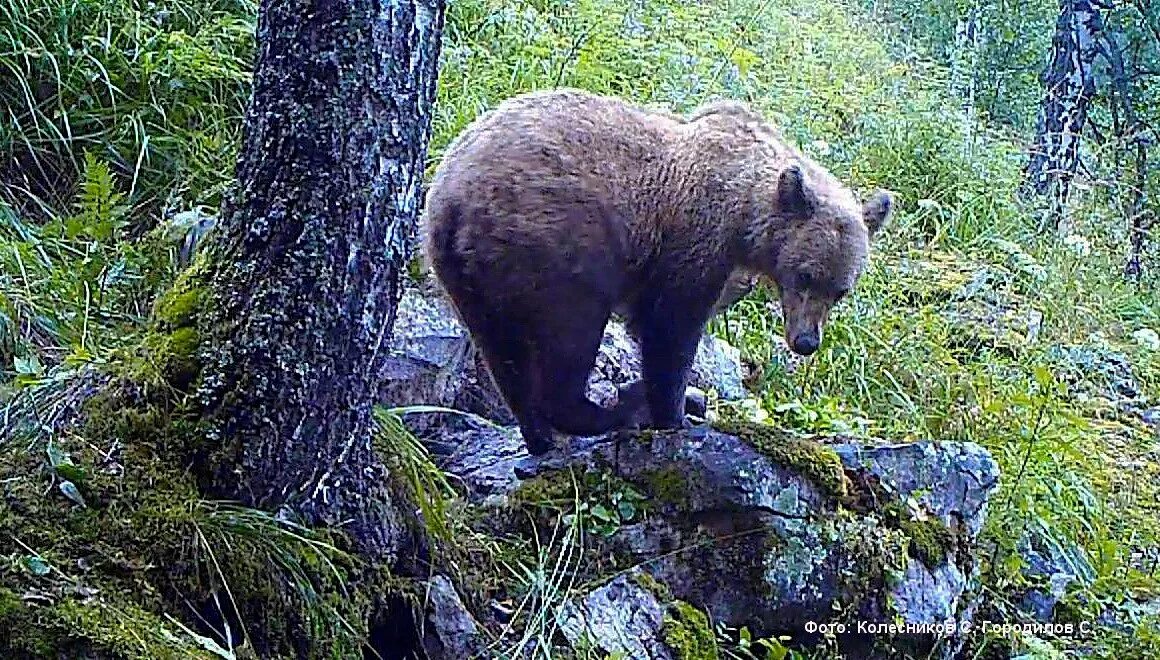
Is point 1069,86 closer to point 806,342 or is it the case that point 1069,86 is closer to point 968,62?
point 968,62

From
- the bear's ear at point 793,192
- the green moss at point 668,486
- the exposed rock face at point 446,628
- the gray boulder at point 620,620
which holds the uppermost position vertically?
the bear's ear at point 793,192

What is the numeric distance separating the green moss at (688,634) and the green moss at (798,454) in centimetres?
63

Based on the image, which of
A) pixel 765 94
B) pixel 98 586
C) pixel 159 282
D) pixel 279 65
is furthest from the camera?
pixel 765 94

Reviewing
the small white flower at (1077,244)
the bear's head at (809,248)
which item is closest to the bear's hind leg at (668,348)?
the bear's head at (809,248)

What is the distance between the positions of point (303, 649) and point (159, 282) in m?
2.42

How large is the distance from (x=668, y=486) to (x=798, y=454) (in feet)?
1.55

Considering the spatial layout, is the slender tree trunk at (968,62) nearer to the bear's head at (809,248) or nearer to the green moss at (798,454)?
the bear's head at (809,248)

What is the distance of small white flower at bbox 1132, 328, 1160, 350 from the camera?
8.45m

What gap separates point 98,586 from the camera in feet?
8.48

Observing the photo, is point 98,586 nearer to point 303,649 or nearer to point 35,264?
point 303,649

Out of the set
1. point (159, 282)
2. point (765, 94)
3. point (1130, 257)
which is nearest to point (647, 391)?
point (159, 282)

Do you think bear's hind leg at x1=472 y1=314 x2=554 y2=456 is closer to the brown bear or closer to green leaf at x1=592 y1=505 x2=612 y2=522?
the brown bear

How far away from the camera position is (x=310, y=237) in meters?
2.84

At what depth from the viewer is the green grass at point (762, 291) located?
4750 millimetres
